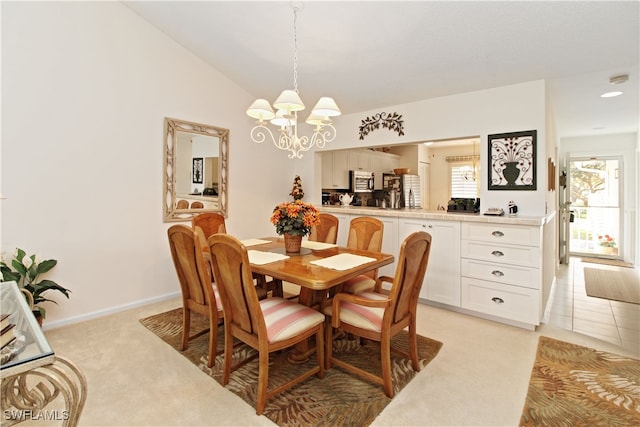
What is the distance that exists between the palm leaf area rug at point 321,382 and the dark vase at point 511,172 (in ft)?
5.85

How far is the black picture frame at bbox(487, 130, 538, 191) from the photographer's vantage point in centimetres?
309

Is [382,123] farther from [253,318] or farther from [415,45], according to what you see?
[253,318]

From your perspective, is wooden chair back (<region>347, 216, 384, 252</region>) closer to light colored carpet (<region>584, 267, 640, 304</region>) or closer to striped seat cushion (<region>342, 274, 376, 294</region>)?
striped seat cushion (<region>342, 274, 376, 294</region>)

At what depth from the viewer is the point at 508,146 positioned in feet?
10.5

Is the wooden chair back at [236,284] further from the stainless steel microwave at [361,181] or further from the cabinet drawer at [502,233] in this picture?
the stainless steel microwave at [361,181]

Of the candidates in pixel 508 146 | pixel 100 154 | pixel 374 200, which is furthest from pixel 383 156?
pixel 100 154

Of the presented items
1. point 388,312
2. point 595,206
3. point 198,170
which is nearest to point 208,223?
point 198,170

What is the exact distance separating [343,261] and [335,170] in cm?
331

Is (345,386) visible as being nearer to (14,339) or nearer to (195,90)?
(14,339)

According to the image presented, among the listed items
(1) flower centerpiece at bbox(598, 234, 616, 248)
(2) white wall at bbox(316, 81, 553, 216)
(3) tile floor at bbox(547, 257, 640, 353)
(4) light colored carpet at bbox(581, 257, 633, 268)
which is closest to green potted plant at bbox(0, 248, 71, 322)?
(2) white wall at bbox(316, 81, 553, 216)

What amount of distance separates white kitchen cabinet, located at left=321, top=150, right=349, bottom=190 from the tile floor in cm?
338

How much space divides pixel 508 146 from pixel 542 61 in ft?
2.56

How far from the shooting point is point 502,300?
308cm

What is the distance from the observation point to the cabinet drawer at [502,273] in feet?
9.59
